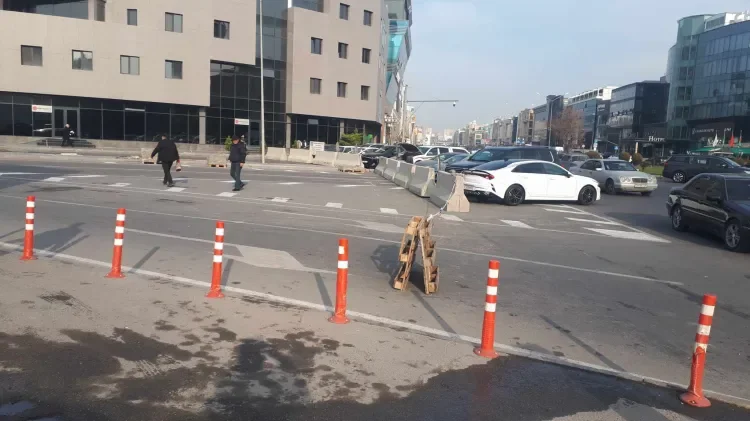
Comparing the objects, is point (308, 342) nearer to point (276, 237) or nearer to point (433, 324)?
point (433, 324)

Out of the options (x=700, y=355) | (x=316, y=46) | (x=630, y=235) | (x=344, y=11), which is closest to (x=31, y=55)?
(x=316, y=46)

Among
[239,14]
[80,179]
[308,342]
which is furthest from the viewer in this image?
[239,14]

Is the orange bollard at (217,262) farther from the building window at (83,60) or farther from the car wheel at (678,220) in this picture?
the building window at (83,60)

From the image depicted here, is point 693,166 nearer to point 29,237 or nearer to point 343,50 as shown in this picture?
point 343,50

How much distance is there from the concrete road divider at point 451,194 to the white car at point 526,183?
0.99m

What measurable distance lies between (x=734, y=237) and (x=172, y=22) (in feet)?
149

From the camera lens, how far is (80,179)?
22016 mm

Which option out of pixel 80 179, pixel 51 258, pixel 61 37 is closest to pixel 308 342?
pixel 51 258

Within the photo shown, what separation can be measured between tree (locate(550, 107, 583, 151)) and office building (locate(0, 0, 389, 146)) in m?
71.0

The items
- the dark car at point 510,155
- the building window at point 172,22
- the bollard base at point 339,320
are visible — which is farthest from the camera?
the building window at point 172,22

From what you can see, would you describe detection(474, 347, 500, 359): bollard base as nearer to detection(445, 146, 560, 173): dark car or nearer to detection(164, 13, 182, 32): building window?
detection(445, 146, 560, 173): dark car

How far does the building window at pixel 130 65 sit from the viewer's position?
4694cm

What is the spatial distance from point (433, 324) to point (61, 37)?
154 ft

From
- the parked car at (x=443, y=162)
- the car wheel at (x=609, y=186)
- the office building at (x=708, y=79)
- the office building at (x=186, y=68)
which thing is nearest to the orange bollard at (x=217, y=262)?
the parked car at (x=443, y=162)
